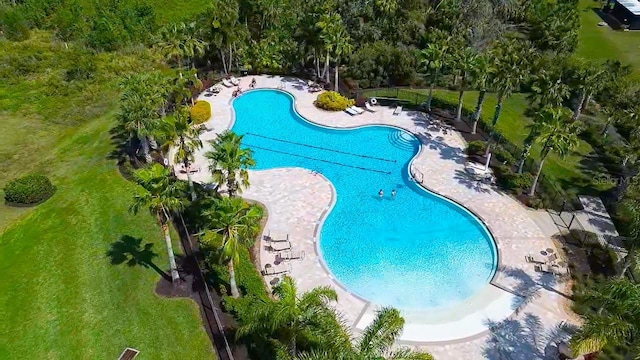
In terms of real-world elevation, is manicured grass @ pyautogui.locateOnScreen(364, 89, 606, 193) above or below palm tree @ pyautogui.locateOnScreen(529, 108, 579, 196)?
below

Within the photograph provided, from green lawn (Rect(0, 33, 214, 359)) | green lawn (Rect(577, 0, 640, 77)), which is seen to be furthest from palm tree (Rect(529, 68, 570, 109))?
green lawn (Rect(0, 33, 214, 359))

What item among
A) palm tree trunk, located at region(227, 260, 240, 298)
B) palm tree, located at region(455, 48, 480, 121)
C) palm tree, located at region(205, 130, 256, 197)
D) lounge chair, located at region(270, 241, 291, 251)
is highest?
palm tree, located at region(455, 48, 480, 121)

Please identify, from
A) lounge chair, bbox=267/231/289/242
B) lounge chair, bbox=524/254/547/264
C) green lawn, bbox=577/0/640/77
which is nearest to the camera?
lounge chair, bbox=524/254/547/264

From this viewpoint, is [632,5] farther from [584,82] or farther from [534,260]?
[534,260]

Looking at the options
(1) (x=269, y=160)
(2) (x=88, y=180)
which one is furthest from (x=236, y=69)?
(2) (x=88, y=180)

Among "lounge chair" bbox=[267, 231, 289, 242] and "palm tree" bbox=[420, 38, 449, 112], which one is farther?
"palm tree" bbox=[420, 38, 449, 112]

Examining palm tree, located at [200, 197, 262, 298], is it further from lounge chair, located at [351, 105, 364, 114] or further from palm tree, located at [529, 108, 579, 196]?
lounge chair, located at [351, 105, 364, 114]

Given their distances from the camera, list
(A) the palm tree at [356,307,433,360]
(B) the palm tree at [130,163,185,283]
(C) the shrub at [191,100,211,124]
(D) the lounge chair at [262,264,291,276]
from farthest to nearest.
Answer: (C) the shrub at [191,100,211,124] < (D) the lounge chair at [262,264,291,276] < (B) the palm tree at [130,163,185,283] < (A) the palm tree at [356,307,433,360]
